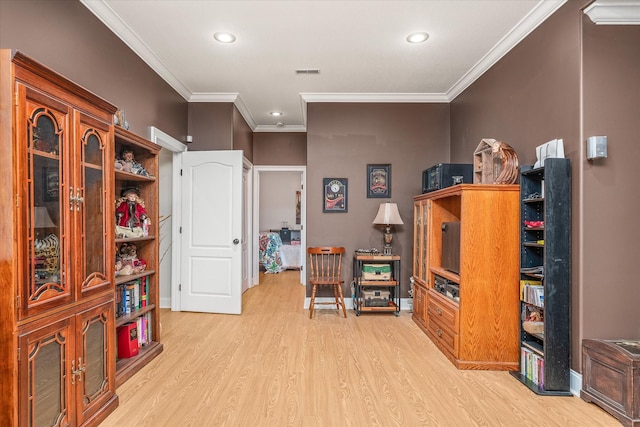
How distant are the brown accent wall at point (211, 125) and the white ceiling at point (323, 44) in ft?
0.39

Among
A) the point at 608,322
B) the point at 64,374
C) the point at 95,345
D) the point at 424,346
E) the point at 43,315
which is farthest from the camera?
the point at 424,346

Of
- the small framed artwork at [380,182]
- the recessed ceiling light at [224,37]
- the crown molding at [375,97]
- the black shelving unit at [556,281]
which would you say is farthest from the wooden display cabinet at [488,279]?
the recessed ceiling light at [224,37]

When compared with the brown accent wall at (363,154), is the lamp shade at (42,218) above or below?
below

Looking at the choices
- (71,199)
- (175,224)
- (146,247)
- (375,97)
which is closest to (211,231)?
(175,224)

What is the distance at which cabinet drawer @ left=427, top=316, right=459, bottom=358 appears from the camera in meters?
2.88

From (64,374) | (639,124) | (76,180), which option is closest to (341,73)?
(639,124)

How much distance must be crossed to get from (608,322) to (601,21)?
81.9 inches

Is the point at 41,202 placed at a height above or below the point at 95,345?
above

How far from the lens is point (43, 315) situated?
1.63 metres

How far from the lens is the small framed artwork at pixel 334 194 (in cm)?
459

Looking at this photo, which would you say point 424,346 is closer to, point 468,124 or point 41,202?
point 468,124

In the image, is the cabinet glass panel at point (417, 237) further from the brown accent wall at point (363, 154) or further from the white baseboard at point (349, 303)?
the white baseboard at point (349, 303)

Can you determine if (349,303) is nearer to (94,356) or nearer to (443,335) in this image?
(443,335)

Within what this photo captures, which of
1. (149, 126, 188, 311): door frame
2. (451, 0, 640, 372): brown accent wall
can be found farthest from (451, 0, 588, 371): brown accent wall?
(149, 126, 188, 311): door frame
